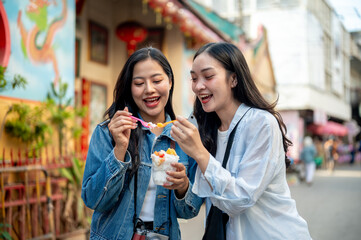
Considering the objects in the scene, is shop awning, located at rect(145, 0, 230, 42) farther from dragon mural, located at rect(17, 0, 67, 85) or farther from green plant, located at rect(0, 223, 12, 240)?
green plant, located at rect(0, 223, 12, 240)

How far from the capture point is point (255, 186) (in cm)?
177

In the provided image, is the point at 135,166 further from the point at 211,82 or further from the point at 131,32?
the point at 131,32

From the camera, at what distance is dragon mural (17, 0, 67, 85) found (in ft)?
16.5

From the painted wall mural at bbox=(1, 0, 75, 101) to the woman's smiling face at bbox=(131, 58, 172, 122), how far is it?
3.03 m

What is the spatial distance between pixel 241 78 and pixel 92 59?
7.85 m

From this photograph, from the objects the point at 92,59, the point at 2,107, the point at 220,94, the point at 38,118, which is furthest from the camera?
the point at 92,59

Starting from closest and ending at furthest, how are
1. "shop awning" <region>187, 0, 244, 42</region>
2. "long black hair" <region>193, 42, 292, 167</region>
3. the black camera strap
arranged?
the black camera strap
"long black hair" <region>193, 42, 292, 167</region>
"shop awning" <region>187, 0, 244, 42</region>

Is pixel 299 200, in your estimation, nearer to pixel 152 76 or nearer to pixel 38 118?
pixel 38 118

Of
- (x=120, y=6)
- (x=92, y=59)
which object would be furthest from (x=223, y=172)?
(x=120, y=6)

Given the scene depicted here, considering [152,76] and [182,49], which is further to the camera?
[182,49]

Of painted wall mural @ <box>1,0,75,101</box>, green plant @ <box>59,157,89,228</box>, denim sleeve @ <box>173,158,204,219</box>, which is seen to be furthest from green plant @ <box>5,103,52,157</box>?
denim sleeve @ <box>173,158,204,219</box>

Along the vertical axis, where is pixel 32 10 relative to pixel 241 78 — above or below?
above

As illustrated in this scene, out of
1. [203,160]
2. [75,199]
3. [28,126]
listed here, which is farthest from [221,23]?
[203,160]

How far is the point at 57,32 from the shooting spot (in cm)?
566
